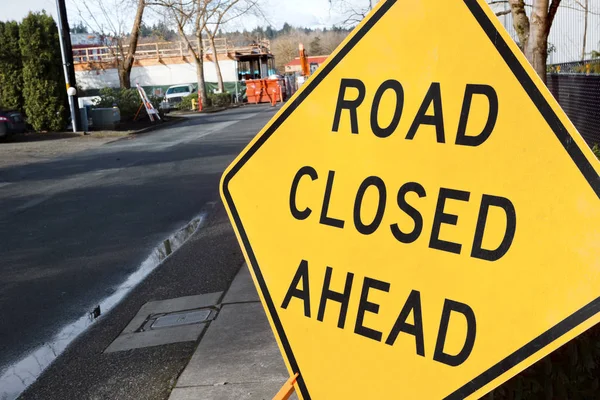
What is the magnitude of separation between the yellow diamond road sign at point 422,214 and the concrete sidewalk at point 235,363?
193 centimetres

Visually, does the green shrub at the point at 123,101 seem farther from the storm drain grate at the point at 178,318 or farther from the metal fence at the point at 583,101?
the storm drain grate at the point at 178,318

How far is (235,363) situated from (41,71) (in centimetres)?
2407

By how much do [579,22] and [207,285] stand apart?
1590 centimetres

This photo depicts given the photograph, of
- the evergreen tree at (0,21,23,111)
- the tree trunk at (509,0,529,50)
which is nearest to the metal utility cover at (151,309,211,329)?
the tree trunk at (509,0,529,50)

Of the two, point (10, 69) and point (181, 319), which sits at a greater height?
point (10, 69)

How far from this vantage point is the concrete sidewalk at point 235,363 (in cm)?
438

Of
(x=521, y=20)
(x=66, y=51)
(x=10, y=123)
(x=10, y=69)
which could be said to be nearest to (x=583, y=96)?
(x=521, y=20)

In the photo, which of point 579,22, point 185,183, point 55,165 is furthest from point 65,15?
point 579,22

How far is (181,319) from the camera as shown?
6.04m

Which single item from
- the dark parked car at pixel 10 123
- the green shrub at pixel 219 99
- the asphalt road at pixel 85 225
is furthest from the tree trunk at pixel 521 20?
the green shrub at pixel 219 99

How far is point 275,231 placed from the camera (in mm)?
2576

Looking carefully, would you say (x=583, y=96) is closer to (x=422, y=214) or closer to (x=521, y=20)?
(x=521, y=20)

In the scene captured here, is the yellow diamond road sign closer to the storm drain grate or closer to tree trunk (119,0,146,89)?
the storm drain grate

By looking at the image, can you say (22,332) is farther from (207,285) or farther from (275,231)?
(275,231)
